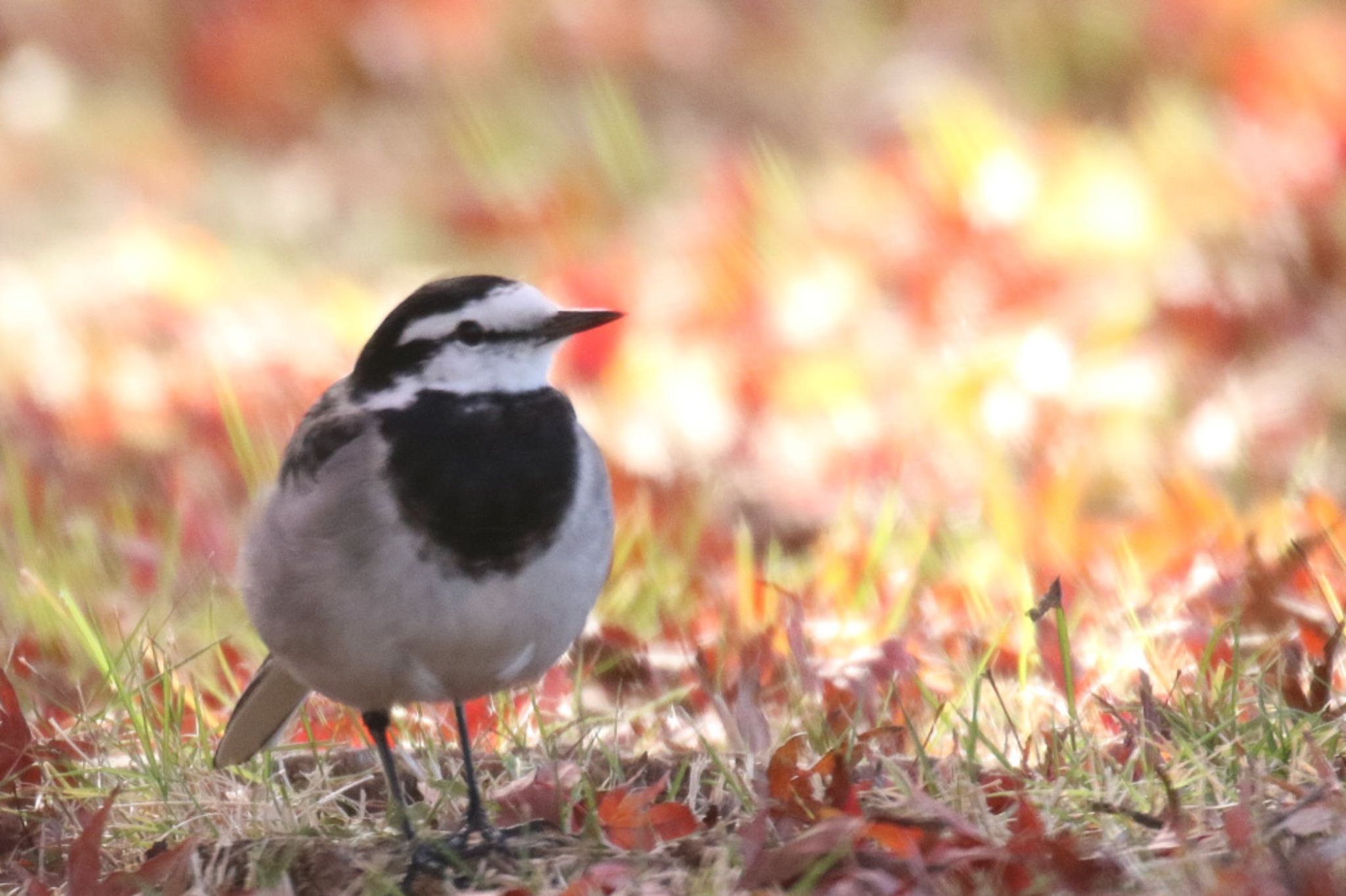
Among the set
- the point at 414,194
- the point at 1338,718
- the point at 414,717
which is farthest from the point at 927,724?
the point at 414,194

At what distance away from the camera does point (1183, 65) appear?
10.1 m

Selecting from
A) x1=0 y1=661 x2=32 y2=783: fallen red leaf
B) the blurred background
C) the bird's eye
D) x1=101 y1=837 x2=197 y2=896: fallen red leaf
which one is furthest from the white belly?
the blurred background

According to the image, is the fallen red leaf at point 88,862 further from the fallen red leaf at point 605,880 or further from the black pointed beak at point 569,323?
the black pointed beak at point 569,323

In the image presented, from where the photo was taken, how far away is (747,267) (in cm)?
832

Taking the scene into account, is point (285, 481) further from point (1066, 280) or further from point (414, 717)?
point (1066, 280)

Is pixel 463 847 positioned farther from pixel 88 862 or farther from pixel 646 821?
pixel 88 862

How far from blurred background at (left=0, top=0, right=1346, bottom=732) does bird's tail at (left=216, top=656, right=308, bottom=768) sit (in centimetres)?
61

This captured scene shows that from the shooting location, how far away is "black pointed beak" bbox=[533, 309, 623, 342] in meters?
4.09

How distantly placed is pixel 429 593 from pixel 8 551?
8.02 ft

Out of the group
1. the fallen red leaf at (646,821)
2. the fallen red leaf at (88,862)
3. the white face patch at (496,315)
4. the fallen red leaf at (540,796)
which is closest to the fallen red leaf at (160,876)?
the fallen red leaf at (88,862)

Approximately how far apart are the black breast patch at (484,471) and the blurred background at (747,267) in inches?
43.5

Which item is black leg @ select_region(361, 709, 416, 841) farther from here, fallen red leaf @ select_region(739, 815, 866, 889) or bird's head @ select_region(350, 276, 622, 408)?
fallen red leaf @ select_region(739, 815, 866, 889)

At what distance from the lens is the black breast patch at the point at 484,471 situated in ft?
12.6

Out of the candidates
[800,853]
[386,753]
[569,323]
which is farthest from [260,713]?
[800,853]
